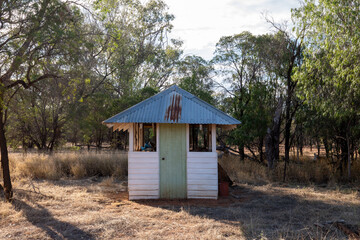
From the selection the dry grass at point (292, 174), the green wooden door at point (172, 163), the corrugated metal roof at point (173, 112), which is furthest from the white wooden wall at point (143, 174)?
the dry grass at point (292, 174)

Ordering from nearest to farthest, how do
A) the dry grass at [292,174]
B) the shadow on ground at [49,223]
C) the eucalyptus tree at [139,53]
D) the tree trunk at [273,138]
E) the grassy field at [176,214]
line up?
the shadow on ground at [49,223] → the grassy field at [176,214] → the dry grass at [292,174] → the tree trunk at [273,138] → the eucalyptus tree at [139,53]

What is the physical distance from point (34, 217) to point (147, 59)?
20376 millimetres

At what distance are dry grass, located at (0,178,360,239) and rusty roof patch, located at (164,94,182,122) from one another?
2397 millimetres

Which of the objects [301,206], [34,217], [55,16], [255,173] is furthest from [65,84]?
[255,173]

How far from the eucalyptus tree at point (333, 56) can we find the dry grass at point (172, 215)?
3.12 metres

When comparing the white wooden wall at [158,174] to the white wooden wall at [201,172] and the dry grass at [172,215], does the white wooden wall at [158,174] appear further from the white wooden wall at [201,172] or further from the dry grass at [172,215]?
the dry grass at [172,215]

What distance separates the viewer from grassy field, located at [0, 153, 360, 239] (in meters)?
6.00

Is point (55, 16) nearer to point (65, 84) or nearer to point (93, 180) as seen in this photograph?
point (65, 84)

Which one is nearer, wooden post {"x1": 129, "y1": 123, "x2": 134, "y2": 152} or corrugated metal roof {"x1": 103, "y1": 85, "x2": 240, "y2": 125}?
corrugated metal roof {"x1": 103, "y1": 85, "x2": 240, "y2": 125}

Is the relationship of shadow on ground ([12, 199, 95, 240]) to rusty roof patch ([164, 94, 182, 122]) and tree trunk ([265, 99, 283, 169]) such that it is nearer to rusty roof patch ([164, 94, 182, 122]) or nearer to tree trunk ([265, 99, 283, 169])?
rusty roof patch ([164, 94, 182, 122])

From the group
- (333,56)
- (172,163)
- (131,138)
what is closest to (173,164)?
(172,163)

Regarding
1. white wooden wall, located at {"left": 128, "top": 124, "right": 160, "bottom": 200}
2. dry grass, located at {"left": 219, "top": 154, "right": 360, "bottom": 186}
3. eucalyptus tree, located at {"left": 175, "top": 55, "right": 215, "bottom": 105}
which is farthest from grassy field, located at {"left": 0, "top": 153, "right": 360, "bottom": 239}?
eucalyptus tree, located at {"left": 175, "top": 55, "right": 215, "bottom": 105}

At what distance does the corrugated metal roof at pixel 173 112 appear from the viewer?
352 inches

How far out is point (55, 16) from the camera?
28.4 feet
